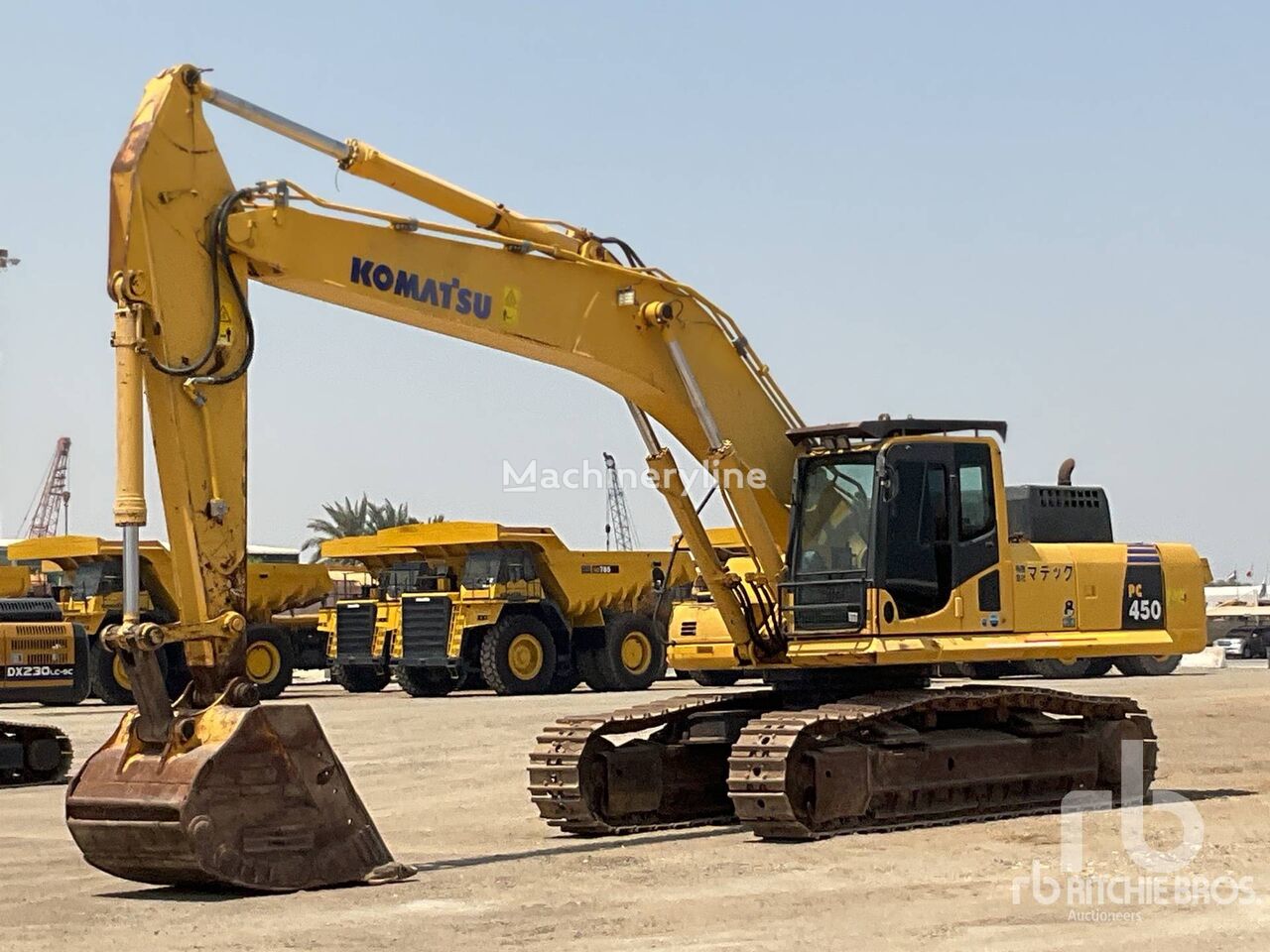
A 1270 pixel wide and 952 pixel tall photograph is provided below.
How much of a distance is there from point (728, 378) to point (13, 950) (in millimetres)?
7536

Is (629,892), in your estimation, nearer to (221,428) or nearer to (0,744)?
(221,428)

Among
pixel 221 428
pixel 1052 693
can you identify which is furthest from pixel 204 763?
pixel 1052 693

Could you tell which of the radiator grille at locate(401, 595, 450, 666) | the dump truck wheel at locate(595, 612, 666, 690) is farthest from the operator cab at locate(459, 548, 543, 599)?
the dump truck wheel at locate(595, 612, 666, 690)

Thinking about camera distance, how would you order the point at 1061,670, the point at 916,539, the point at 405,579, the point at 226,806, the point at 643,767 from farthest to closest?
the point at 1061,670
the point at 405,579
the point at 643,767
the point at 916,539
the point at 226,806

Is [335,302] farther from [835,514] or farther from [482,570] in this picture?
[482,570]

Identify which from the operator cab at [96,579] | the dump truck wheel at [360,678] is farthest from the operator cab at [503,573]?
the operator cab at [96,579]

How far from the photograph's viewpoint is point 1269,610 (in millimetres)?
60031

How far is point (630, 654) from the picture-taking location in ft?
120

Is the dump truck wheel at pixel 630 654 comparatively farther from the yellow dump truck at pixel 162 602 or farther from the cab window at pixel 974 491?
the cab window at pixel 974 491

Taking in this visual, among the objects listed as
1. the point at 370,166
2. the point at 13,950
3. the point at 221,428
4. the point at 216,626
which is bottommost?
the point at 13,950

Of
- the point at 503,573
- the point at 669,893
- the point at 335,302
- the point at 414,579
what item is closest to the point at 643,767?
the point at 669,893

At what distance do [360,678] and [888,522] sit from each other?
25995 mm

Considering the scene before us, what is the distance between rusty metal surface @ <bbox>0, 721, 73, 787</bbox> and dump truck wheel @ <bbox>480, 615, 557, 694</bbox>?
14118 millimetres

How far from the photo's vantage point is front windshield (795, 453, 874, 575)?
49.3 ft
